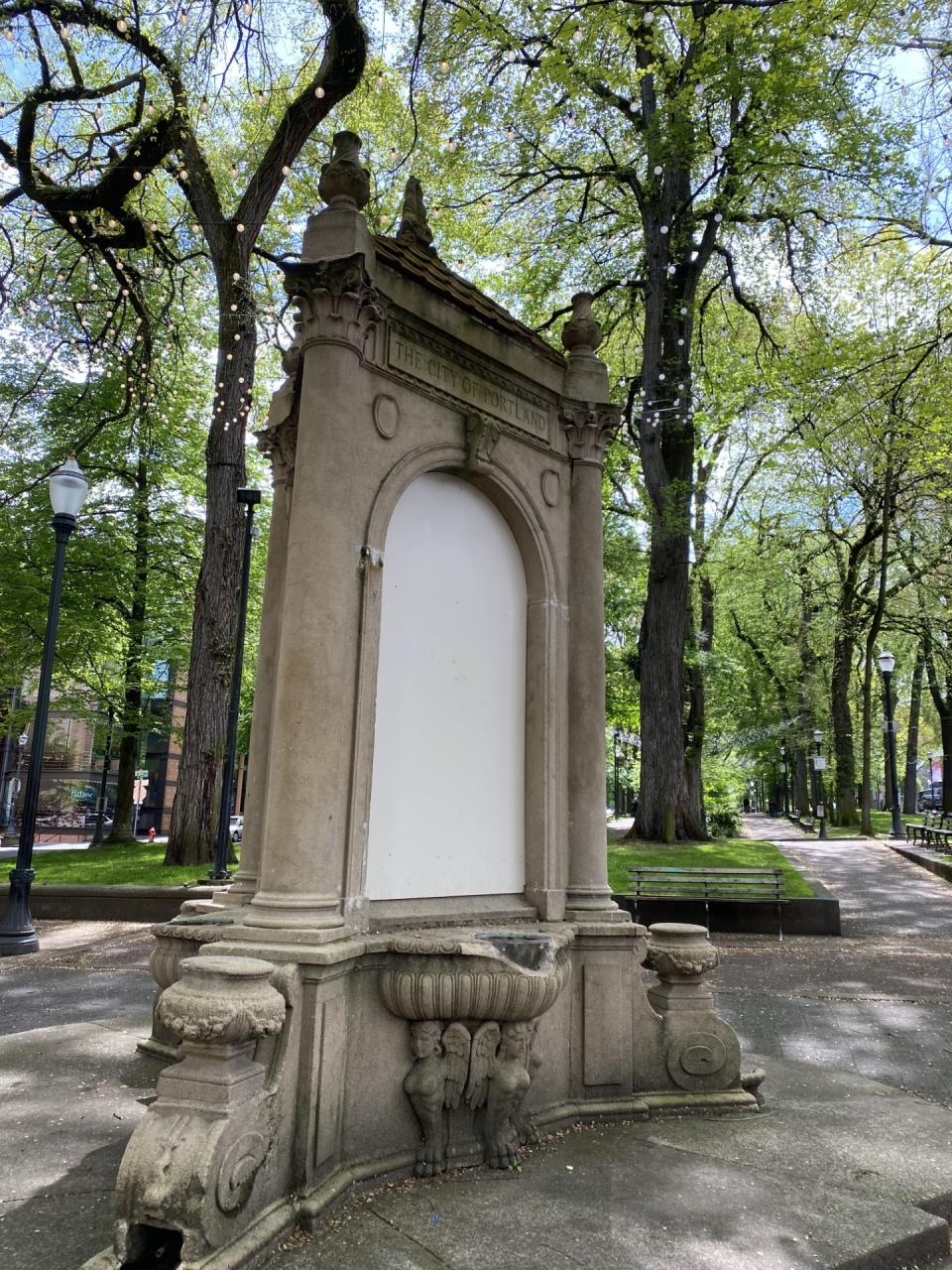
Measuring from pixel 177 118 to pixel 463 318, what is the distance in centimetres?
852

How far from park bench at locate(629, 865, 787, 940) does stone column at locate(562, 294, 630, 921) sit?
6.84 metres

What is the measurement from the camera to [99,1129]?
4.24 meters

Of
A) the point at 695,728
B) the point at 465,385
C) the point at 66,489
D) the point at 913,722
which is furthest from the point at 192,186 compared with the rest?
the point at 913,722

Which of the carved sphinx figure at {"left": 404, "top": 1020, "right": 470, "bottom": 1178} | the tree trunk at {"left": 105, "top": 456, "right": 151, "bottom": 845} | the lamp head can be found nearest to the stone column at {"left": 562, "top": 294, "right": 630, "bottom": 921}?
the carved sphinx figure at {"left": 404, "top": 1020, "right": 470, "bottom": 1178}

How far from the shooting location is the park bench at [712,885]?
38.7ft

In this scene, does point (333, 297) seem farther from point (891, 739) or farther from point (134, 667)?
point (891, 739)

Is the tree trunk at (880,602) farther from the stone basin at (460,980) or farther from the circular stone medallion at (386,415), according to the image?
the stone basin at (460,980)

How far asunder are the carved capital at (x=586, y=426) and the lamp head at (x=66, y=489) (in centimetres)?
712

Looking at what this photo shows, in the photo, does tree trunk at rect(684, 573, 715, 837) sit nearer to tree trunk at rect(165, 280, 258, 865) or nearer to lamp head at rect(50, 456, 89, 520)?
tree trunk at rect(165, 280, 258, 865)

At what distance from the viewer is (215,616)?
14.0 m

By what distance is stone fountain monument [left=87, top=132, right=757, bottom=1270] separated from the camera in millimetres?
3341

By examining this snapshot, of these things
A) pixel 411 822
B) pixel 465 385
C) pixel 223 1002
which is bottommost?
pixel 223 1002

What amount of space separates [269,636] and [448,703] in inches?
51.6

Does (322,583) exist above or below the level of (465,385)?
below
